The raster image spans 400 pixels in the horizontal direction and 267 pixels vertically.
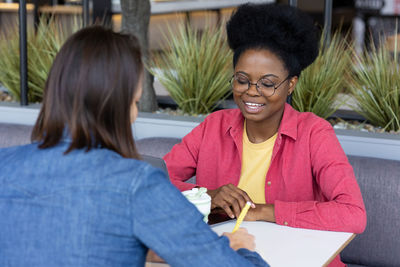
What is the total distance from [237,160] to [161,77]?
1.63m

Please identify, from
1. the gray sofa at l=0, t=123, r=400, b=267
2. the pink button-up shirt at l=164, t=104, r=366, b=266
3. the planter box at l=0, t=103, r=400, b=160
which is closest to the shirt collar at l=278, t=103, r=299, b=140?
the pink button-up shirt at l=164, t=104, r=366, b=266

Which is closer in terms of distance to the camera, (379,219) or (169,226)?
(169,226)

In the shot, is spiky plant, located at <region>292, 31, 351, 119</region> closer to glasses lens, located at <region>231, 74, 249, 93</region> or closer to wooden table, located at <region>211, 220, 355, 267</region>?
glasses lens, located at <region>231, 74, 249, 93</region>

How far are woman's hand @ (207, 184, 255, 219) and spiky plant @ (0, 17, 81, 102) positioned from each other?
248 cm

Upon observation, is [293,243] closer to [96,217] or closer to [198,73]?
[96,217]

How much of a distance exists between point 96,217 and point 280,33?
127 centimetres

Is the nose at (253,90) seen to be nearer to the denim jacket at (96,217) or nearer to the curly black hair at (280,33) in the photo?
the curly black hair at (280,33)

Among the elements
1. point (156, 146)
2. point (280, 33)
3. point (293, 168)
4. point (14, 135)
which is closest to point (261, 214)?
point (293, 168)

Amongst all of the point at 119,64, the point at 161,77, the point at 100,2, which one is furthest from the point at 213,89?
the point at 100,2

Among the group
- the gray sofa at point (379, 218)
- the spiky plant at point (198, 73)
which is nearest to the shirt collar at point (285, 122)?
the gray sofa at point (379, 218)

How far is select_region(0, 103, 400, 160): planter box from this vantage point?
9.39 feet

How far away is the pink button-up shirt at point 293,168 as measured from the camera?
71.7 inches

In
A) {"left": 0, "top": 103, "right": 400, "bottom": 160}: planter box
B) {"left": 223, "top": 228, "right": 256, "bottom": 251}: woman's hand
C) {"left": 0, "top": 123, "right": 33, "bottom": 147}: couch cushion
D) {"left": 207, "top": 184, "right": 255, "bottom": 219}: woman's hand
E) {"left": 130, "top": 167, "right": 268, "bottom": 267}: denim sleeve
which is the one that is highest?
{"left": 130, "top": 167, "right": 268, "bottom": 267}: denim sleeve

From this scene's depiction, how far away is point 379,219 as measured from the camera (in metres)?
2.46
